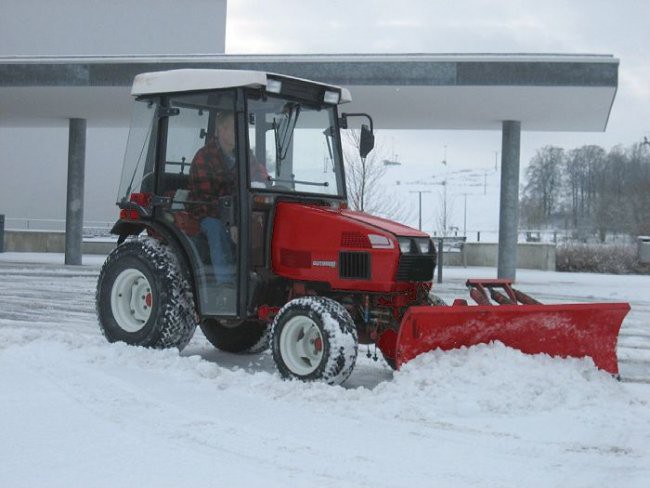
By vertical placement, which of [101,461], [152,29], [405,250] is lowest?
[101,461]

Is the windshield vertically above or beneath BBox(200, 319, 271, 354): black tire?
above

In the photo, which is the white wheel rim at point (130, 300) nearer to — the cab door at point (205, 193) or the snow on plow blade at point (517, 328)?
the cab door at point (205, 193)

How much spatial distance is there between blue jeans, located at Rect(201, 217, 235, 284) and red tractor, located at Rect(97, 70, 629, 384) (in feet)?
0.06

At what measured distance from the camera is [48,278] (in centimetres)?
1944

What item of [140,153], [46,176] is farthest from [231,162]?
[46,176]

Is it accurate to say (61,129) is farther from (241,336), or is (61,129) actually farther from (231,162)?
(231,162)

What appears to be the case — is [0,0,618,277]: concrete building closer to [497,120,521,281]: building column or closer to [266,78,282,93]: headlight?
[497,120,521,281]: building column

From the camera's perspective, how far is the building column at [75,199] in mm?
24641

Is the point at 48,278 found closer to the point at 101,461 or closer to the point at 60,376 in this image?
the point at 60,376

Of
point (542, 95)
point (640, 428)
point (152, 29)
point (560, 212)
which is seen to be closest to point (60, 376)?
point (640, 428)

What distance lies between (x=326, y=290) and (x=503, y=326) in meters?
1.48

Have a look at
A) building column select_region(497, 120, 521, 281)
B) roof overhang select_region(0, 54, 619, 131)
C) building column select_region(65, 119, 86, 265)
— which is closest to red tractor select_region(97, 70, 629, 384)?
roof overhang select_region(0, 54, 619, 131)

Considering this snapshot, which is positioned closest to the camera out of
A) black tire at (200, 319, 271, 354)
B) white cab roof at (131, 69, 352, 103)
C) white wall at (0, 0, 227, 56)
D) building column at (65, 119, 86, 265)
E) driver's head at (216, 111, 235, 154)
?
white cab roof at (131, 69, 352, 103)

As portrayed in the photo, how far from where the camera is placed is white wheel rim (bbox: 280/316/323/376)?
24.4ft
